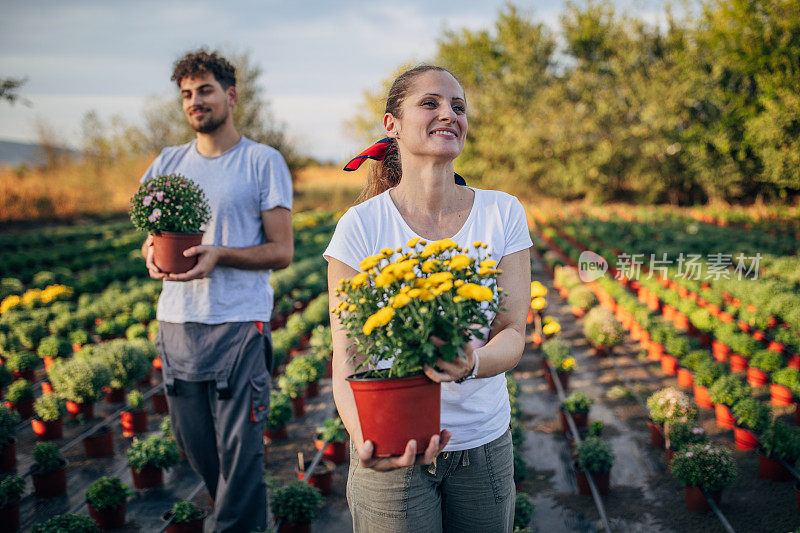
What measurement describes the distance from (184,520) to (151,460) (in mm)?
892

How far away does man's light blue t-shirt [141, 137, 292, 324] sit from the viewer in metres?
2.25

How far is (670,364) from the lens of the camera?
5492 mm

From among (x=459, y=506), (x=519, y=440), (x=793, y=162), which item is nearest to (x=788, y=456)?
(x=519, y=440)

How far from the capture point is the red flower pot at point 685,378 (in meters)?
5.12

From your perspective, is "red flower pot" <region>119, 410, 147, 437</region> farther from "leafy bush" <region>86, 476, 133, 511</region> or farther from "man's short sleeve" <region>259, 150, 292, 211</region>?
"man's short sleeve" <region>259, 150, 292, 211</region>

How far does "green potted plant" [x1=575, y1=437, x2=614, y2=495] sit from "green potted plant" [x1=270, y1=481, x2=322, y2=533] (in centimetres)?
178

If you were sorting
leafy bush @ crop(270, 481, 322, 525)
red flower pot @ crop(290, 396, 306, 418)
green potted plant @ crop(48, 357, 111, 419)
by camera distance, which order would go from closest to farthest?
leafy bush @ crop(270, 481, 322, 525) < green potted plant @ crop(48, 357, 111, 419) < red flower pot @ crop(290, 396, 306, 418)

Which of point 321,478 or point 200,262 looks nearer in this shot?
point 200,262

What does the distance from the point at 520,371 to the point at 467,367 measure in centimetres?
505

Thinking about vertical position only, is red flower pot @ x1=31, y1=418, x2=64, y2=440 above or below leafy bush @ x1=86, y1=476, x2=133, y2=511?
below

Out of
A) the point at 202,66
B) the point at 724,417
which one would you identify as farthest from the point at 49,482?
the point at 724,417

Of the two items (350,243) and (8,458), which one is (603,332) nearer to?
(350,243)

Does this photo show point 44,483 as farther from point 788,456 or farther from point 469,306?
point 788,456

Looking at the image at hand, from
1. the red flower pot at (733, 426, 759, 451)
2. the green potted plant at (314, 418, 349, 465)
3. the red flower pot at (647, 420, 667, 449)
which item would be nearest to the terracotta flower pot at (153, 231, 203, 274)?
the green potted plant at (314, 418, 349, 465)
